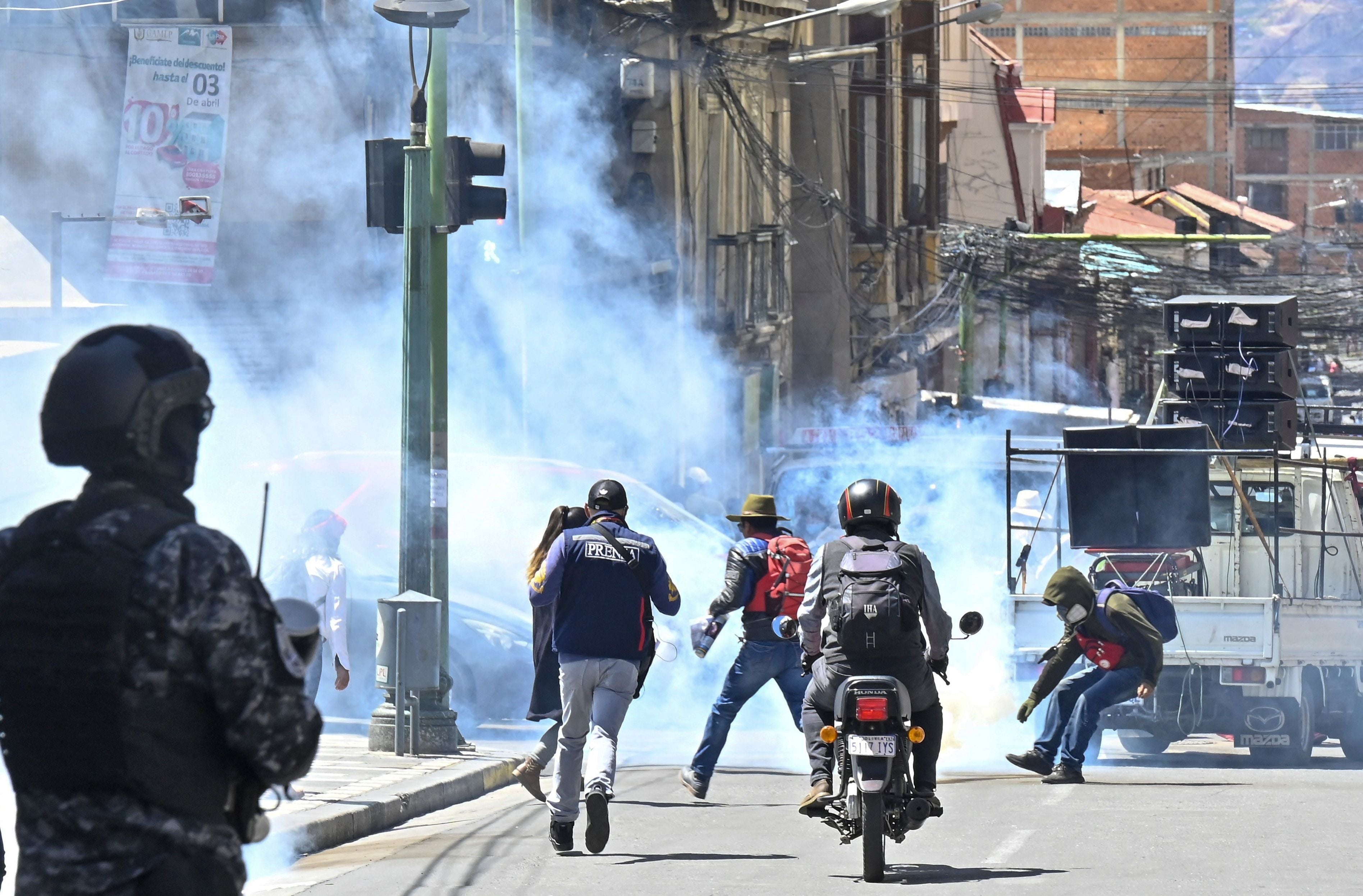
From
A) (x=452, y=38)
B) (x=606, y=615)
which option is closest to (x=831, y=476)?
(x=452, y=38)

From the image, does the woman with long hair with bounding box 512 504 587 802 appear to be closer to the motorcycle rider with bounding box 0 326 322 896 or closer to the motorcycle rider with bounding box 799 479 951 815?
the motorcycle rider with bounding box 799 479 951 815

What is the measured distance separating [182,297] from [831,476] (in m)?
6.10

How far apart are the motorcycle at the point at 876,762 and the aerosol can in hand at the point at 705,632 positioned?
214cm

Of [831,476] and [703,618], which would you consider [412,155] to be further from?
[831,476]

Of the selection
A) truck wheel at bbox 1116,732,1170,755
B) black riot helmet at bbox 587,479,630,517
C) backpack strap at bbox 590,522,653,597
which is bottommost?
truck wheel at bbox 1116,732,1170,755

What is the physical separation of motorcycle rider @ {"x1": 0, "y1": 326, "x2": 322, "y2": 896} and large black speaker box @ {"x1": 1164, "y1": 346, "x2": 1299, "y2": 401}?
43.1 feet

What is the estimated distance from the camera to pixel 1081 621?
10641mm

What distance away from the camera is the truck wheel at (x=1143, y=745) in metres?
13.6

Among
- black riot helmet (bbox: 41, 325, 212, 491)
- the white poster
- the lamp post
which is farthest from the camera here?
the white poster

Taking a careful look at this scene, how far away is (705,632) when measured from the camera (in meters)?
9.62

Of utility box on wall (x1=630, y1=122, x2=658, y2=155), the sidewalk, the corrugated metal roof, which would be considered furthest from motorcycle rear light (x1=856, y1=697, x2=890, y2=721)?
the corrugated metal roof

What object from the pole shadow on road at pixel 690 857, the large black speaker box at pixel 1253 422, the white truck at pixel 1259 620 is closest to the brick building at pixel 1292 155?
the large black speaker box at pixel 1253 422

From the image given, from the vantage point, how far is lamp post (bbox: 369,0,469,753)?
11.0m

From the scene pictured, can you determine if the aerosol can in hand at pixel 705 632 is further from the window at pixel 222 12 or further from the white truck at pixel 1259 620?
the window at pixel 222 12
